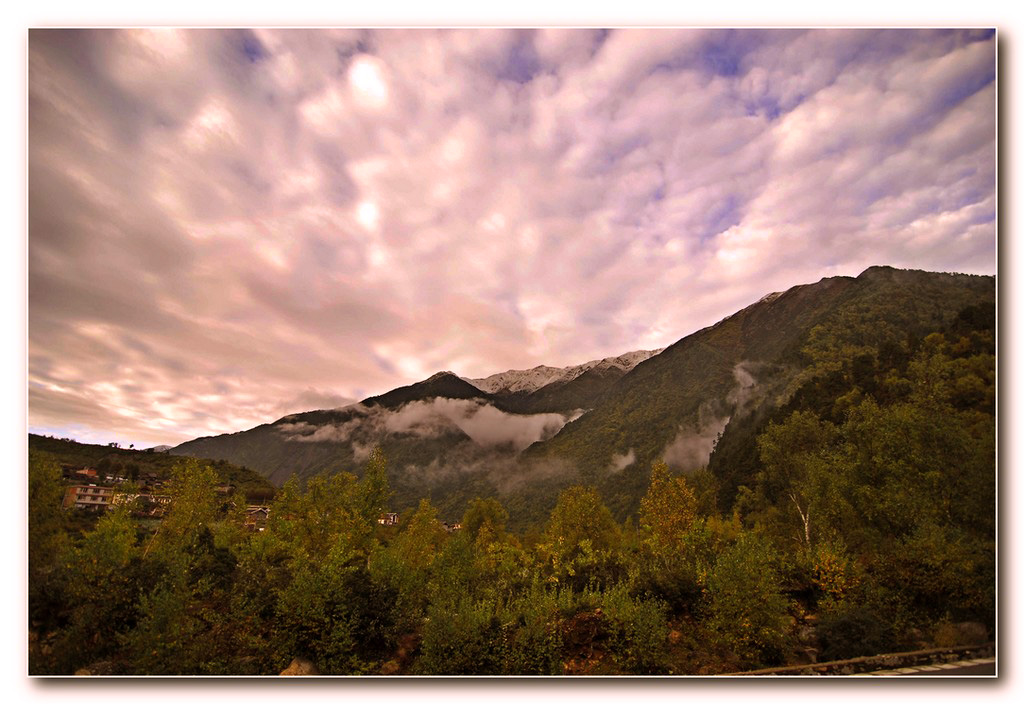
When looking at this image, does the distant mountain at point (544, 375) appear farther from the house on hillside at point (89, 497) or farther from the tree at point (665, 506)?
the house on hillside at point (89, 497)

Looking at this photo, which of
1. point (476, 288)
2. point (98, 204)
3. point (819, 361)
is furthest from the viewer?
point (819, 361)

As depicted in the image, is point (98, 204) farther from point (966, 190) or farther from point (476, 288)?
point (966, 190)

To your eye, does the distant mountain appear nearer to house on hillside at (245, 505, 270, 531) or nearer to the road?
the road

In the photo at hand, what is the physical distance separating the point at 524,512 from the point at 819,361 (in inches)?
767

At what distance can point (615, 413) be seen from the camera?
67.2 feet

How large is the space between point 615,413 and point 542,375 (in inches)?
296

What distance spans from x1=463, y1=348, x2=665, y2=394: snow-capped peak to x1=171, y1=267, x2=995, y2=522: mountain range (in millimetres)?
84

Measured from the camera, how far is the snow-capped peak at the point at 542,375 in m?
13.4

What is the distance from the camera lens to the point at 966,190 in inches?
305

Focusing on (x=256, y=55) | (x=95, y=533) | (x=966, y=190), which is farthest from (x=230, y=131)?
(x=966, y=190)

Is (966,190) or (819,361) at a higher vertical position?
(966,190)

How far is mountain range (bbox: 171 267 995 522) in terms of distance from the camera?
10391 millimetres

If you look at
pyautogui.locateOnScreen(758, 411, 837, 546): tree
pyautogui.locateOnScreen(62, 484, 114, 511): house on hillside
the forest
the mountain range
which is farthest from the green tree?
pyautogui.locateOnScreen(62, 484, 114, 511): house on hillside

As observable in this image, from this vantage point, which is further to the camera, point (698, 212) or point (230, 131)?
point (698, 212)
